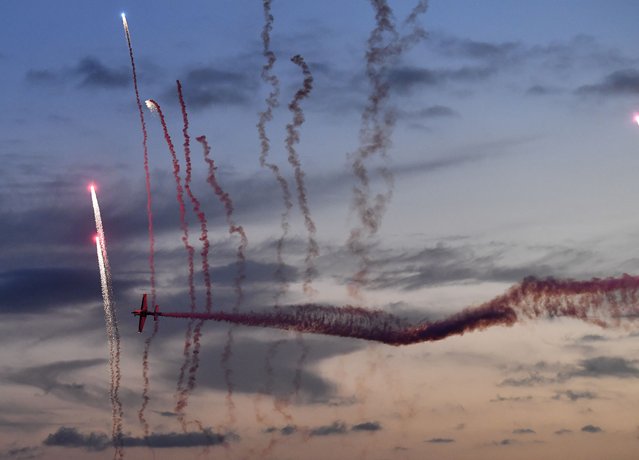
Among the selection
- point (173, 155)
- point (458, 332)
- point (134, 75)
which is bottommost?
point (458, 332)

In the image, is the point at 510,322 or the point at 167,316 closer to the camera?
the point at 510,322

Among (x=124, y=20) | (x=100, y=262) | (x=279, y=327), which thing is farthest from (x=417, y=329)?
(x=124, y=20)

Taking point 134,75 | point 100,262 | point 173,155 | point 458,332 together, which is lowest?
→ point 458,332

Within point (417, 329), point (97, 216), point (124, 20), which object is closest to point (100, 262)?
point (97, 216)

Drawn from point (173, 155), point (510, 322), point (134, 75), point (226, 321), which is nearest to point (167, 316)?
point (226, 321)

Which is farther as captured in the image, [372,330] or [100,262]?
[100,262]

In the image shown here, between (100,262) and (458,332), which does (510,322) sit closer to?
(458,332)

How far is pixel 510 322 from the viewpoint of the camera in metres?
121

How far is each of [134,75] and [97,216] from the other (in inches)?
744

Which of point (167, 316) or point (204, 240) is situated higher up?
point (204, 240)

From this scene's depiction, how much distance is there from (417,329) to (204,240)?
29568mm

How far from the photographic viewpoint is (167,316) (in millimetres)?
137000

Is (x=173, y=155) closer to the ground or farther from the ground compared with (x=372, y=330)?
farther from the ground

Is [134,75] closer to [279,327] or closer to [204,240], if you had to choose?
[204,240]
